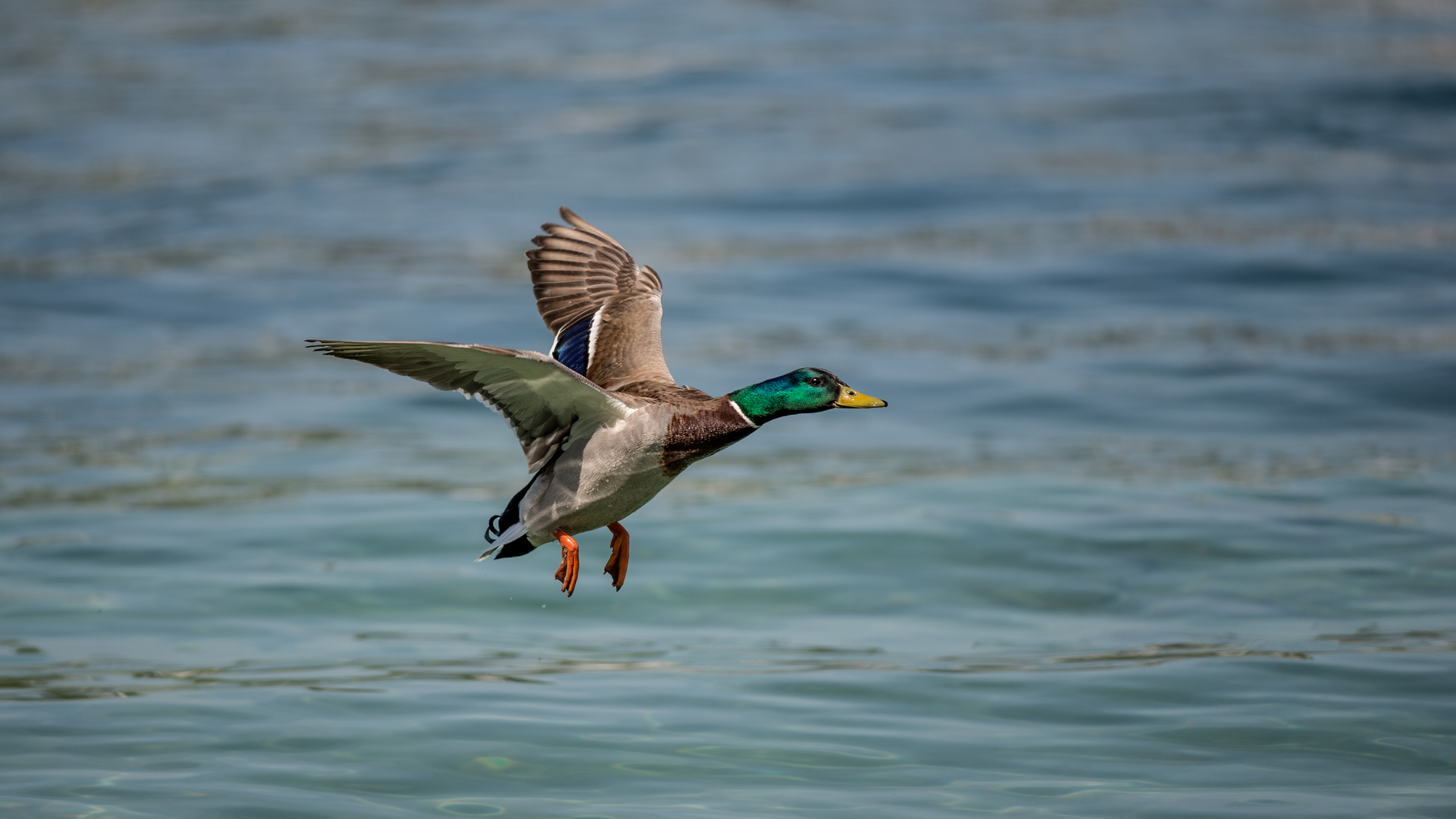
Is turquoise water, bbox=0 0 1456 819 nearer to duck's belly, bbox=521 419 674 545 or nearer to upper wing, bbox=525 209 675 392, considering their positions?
duck's belly, bbox=521 419 674 545

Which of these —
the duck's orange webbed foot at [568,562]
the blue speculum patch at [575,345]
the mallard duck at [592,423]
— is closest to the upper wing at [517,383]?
the mallard duck at [592,423]

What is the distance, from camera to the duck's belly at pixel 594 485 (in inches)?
265

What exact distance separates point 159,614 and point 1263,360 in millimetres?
11074

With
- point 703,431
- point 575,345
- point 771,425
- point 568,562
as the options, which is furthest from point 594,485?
point 771,425

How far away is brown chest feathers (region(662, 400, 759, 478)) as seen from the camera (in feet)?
21.8

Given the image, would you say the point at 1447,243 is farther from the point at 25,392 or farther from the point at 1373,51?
the point at 25,392

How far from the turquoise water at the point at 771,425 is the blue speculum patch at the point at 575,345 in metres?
2.19

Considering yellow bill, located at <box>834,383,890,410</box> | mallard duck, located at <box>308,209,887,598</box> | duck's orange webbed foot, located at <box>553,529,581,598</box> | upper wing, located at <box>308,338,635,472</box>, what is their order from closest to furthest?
upper wing, located at <box>308,338,635,472</box>
mallard duck, located at <box>308,209,887,598</box>
yellow bill, located at <box>834,383,890,410</box>
duck's orange webbed foot, located at <box>553,529,581,598</box>

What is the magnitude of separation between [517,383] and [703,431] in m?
0.71

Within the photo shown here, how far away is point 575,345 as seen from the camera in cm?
791

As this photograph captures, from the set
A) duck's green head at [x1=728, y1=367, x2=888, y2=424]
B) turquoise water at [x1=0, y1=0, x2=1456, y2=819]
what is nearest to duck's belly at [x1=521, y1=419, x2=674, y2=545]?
duck's green head at [x1=728, y1=367, x2=888, y2=424]

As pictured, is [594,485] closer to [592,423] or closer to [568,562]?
[592,423]

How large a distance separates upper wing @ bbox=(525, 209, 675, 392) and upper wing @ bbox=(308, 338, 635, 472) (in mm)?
472

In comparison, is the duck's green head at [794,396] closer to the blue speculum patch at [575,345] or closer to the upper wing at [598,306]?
the upper wing at [598,306]
